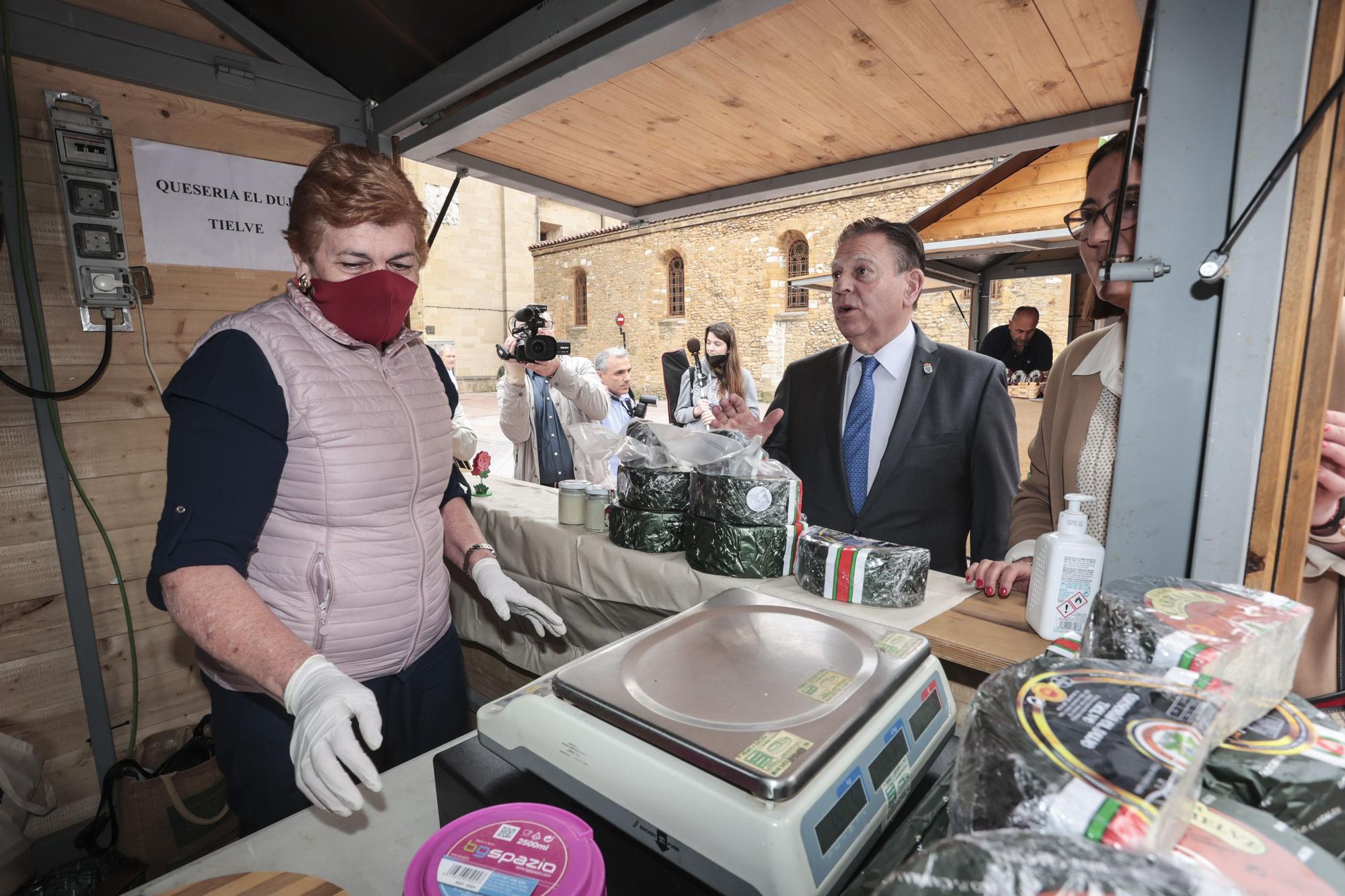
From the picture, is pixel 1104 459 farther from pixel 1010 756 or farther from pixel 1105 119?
pixel 1105 119

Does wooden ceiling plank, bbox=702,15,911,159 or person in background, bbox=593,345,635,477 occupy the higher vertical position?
wooden ceiling plank, bbox=702,15,911,159

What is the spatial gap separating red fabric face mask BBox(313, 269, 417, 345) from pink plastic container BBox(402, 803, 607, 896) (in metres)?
1.03

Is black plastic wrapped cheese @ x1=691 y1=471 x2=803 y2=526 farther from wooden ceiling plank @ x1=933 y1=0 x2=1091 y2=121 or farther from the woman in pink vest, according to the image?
wooden ceiling plank @ x1=933 y1=0 x2=1091 y2=121

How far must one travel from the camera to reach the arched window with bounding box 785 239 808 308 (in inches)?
674

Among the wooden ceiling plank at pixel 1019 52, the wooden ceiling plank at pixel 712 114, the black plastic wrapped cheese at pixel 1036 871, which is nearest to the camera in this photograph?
the black plastic wrapped cheese at pixel 1036 871

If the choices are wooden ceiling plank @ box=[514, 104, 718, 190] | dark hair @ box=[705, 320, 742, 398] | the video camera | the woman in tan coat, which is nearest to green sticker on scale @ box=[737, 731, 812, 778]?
the woman in tan coat

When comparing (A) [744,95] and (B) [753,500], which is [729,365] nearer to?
(A) [744,95]

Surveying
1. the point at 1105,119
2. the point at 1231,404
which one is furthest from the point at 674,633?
the point at 1105,119

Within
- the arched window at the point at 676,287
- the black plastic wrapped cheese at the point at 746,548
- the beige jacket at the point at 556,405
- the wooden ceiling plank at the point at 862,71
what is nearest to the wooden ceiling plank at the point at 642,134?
the wooden ceiling plank at the point at 862,71

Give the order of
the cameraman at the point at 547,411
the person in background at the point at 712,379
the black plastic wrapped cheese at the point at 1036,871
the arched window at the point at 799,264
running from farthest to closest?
1. the arched window at the point at 799,264
2. the person in background at the point at 712,379
3. the cameraman at the point at 547,411
4. the black plastic wrapped cheese at the point at 1036,871

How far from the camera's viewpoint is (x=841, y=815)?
59 cm

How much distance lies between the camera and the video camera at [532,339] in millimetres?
2988

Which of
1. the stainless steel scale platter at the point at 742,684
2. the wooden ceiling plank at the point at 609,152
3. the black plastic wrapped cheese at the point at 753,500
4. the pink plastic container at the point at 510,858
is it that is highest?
the wooden ceiling plank at the point at 609,152

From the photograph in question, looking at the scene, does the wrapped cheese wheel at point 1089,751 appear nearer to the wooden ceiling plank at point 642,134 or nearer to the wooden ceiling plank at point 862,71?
the wooden ceiling plank at point 862,71
